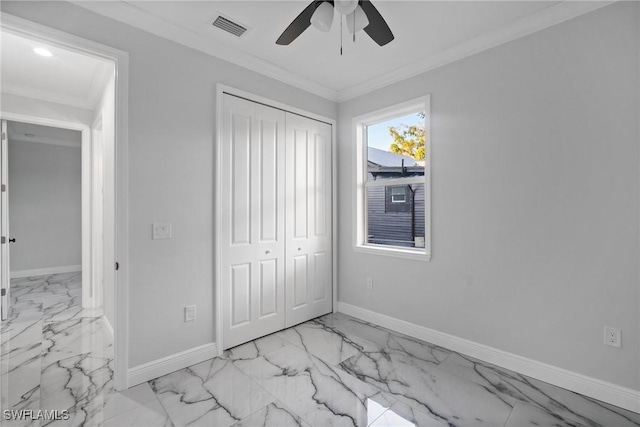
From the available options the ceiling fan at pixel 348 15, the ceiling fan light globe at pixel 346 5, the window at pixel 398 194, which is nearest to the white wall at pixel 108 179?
the ceiling fan at pixel 348 15

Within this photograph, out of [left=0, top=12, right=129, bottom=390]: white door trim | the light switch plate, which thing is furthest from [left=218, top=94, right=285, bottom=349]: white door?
[left=0, top=12, right=129, bottom=390]: white door trim

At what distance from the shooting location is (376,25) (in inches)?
68.5

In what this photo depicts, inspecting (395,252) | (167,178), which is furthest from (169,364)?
(395,252)

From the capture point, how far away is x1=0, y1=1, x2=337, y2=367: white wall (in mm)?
2109

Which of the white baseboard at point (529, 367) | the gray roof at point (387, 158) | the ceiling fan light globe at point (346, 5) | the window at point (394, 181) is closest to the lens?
the ceiling fan light globe at point (346, 5)

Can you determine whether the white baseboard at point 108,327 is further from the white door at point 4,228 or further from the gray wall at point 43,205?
the gray wall at point 43,205

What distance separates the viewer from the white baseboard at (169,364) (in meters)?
2.11

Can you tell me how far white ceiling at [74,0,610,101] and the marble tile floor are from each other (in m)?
2.46

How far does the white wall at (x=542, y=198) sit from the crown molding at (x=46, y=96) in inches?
145

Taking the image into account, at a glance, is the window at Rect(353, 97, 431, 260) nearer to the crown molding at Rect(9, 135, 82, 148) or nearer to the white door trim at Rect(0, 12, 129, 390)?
the white door trim at Rect(0, 12, 129, 390)

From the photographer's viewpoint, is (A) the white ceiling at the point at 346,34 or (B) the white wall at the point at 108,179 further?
(B) the white wall at the point at 108,179

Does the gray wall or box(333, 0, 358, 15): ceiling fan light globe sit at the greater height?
box(333, 0, 358, 15): ceiling fan light globe

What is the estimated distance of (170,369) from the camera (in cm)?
227

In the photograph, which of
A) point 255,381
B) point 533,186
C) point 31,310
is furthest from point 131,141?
point 31,310
